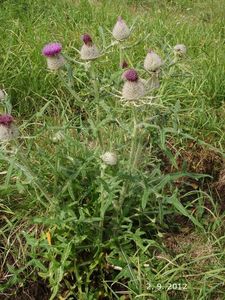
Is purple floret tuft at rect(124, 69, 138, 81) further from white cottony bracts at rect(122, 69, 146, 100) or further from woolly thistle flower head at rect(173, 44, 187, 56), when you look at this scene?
woolly thistle flower head at rect(173, 44, 187, 56)

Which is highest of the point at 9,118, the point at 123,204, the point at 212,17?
the point at 9,118

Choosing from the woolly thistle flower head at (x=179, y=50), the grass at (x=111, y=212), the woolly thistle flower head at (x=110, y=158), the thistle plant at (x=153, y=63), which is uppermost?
the thistle plant at (x=153, y=63)

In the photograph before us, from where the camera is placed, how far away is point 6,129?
6.86ft

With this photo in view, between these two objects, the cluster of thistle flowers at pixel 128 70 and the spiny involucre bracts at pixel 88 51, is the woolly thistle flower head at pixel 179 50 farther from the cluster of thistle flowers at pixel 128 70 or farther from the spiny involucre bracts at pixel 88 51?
the spiny involucre bracts at pixel 88 51

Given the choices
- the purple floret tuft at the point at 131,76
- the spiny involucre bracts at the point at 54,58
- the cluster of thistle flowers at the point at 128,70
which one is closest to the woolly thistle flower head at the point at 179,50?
the cluster of thistle flowers at the point at 128,70

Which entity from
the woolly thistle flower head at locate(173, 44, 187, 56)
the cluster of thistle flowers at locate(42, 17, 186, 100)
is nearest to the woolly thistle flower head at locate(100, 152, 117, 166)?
the cluster of thistle flowers at locate(42, 17, 186, 100)

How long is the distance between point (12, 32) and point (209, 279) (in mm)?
2659

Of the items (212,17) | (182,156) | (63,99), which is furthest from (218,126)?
(212,17)

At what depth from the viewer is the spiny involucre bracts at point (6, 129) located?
2.09 m

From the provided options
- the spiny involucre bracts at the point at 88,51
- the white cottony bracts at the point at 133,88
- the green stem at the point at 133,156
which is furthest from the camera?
the spiny involucre bracts at the point at 88,51

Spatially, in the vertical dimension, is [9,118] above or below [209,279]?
above

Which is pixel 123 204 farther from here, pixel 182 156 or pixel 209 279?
pixel 182 156

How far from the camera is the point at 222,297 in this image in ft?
7.78

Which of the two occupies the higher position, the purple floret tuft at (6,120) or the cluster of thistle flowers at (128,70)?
the cluster of thistle flowers at (128,70)
